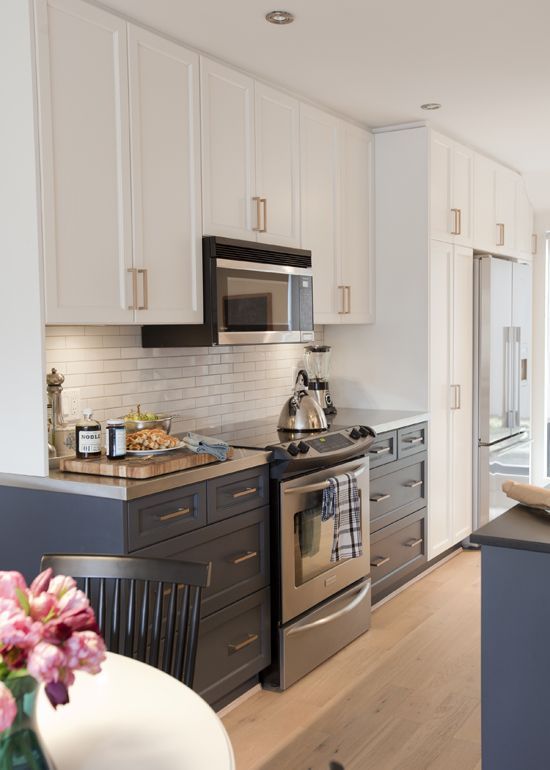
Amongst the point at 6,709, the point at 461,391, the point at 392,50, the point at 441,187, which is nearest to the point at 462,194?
the point at 441,187

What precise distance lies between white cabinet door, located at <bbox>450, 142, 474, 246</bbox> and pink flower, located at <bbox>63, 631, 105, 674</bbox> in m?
4.21

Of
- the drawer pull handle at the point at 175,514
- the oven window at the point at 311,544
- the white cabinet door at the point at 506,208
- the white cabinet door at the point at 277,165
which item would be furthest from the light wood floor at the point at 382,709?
the white cabinet door at the point at 506,208

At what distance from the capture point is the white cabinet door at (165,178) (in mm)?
3018

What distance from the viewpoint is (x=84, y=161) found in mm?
2787

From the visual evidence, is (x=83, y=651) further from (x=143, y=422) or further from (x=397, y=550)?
(x=397, y=550)

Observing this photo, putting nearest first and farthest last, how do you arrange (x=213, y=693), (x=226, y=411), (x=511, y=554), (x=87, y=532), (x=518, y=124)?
(x=511, y=554), (x=87, y=532), (x=213, y=693), (x=226, y=411), (x=518, y=124)

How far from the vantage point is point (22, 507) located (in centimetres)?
277

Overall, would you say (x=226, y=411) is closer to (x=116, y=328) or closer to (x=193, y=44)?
(x=116, y=328)

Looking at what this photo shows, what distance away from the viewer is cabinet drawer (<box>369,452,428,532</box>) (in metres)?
4.10

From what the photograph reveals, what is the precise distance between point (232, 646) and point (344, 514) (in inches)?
31.7

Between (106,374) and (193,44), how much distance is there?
1.36 meters

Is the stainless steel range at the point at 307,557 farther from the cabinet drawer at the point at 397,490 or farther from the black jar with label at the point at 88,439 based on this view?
the black jar with label at the point at 88,439

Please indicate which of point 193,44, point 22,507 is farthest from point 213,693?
point 193,44

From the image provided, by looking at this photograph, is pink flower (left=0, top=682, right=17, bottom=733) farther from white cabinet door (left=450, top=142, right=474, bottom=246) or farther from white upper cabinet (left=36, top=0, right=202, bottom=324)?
white cabinet door (left=450, top=142, right=474, bottom=246)
